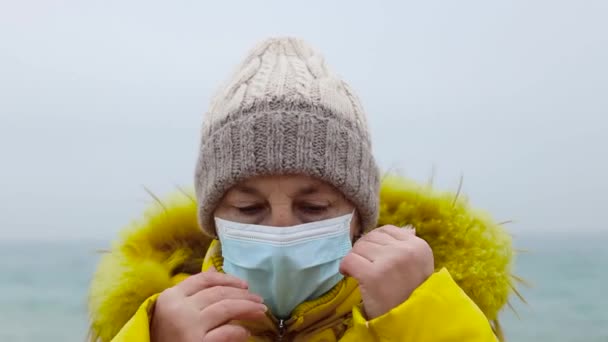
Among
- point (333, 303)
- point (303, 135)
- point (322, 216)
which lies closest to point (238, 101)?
point (303, 135)

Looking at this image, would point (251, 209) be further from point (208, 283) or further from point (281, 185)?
point (208, 283)

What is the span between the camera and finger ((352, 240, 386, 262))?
191cm

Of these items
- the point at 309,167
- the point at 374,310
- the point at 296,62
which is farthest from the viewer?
the point at 296,62

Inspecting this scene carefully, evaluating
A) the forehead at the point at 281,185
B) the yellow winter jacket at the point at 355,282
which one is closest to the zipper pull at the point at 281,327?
the yellow winter jacket at the point at 355,282

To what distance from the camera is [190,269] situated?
2521 mm

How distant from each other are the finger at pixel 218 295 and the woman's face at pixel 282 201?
0.67 feet

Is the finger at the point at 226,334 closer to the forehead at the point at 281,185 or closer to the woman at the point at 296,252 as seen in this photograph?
the woman at the point at 296,252

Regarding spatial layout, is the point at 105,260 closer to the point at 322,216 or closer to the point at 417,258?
the point at 322,216

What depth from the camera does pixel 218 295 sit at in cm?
191

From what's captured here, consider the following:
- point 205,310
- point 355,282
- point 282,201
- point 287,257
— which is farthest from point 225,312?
point 355,282

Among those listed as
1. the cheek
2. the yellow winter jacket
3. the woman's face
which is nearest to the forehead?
the woman's face

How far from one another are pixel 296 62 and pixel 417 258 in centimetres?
74

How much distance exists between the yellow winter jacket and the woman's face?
0.77 feet

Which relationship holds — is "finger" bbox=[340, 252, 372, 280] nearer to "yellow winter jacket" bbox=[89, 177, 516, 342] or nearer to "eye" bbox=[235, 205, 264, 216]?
"yellow winter jacket" bbox=[89, 177, 516, 342]
